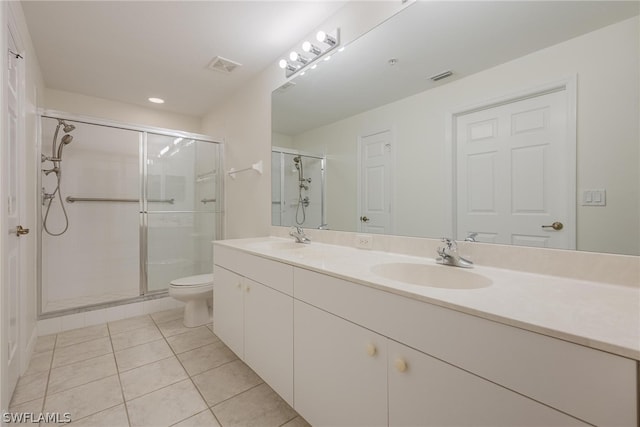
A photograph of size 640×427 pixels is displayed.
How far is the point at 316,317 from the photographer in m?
1.17

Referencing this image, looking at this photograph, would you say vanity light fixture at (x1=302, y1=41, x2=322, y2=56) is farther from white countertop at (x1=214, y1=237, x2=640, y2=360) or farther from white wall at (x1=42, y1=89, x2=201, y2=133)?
white wall at (x1=42, y1=89, x2=201, y2=133)

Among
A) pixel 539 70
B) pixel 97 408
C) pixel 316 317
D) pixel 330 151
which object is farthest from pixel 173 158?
pixel 539 70

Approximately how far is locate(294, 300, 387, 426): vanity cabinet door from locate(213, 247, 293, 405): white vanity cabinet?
0.10m

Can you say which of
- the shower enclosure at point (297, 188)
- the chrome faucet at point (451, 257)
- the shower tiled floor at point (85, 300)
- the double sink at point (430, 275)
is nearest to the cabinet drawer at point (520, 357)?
the double sink at point (430, 275)

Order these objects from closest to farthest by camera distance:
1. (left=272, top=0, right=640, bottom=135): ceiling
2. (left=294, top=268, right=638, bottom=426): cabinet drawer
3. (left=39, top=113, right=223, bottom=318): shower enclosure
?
(left=294, top=268, right=638, bottom=426): cabinet drawer
(left=272, top=0, right=640, bottom=135): ceiling
(left=39, top=113, right=223, bottom=318): shower enclosure

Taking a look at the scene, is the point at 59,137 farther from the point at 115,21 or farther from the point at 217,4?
the point at 217,4

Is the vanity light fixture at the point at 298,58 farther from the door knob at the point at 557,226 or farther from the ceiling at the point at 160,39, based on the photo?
the door knob at the point at 557,226

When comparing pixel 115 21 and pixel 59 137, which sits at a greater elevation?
pixel 115 21

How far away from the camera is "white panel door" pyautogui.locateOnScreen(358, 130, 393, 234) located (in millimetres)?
1569

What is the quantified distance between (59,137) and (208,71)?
1.64 meters

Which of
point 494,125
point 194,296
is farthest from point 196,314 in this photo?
point 494,125

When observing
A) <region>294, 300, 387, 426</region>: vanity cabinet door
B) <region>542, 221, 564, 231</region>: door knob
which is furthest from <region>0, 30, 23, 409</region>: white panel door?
<region>542, 221, 564, 231</region>: door knob

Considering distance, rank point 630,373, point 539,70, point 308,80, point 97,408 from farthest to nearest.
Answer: point 308,80, point 97,408, point 539,70, point 630,373

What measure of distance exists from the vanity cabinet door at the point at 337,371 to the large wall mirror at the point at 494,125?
2.15 feet
